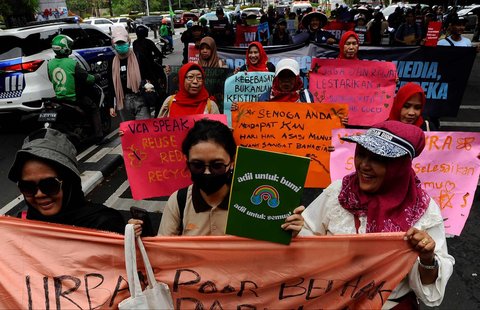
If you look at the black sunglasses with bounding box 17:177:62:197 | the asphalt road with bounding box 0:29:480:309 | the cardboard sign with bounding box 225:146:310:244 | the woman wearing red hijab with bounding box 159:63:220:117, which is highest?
the cardboard sign with bounding box 225:146:310:244

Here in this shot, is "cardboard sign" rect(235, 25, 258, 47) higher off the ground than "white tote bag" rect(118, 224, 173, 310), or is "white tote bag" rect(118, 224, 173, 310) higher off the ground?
"white tote bag" rect(118, 224, 173, 310)

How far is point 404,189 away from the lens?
1729mm

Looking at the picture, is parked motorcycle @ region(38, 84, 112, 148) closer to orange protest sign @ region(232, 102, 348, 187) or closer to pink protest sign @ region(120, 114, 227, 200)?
pink protest sign @ region(120, 114, 227, 200)

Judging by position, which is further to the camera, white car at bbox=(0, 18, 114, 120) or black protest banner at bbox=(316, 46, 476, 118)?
white car at bbox=(0, 18, 114, 120)

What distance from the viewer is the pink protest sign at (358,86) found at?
4.58m

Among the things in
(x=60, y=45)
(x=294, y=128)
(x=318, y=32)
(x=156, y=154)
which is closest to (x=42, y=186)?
(x=156, y=154)

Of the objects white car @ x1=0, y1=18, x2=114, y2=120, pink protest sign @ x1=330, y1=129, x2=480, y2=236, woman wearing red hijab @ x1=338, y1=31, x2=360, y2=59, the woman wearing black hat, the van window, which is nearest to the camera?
pink protest sign @ x1=330, y1=129, x2=480, y2=236

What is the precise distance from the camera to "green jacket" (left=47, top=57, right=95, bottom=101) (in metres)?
5.91

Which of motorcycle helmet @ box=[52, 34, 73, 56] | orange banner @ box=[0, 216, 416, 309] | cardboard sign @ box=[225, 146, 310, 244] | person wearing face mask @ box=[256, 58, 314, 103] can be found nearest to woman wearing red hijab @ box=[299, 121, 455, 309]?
orange banner @ box=[0, 216, 416, 309]

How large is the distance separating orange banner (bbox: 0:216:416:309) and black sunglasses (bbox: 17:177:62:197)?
0.48 feet

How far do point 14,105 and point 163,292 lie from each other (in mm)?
6467

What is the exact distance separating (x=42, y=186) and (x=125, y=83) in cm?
414

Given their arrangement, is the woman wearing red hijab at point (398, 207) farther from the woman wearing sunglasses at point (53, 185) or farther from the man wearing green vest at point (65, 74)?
the man wearing green vest at point (65, 74)

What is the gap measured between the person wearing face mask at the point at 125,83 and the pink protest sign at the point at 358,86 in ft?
8.19
